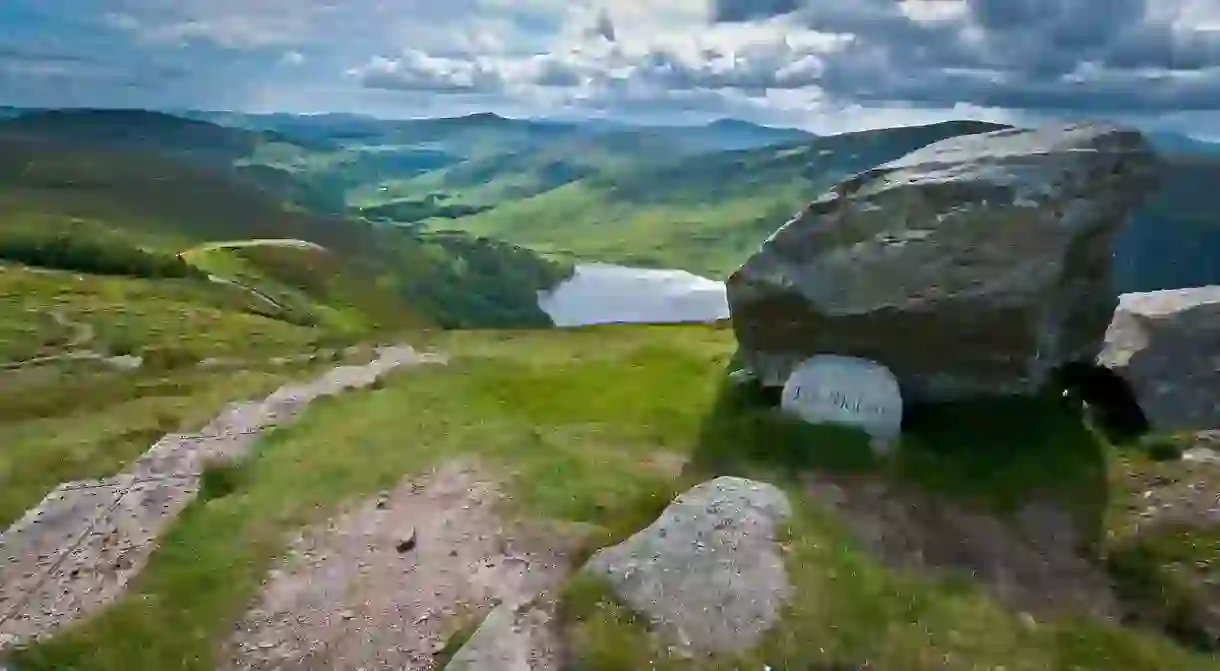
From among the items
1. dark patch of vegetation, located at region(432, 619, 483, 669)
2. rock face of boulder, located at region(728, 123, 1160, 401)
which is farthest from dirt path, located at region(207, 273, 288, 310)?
dark patch of vegetation, located at region(432, 619, 483, 669)

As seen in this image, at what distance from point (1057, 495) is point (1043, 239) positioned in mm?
8058

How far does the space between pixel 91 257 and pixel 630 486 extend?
137m

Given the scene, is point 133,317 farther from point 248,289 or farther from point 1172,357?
point 1172,357

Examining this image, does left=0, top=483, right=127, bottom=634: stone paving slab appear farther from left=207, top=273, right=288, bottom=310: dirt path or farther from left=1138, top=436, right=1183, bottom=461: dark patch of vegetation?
left=207, top=273, right=288, bottom=310: dirt path

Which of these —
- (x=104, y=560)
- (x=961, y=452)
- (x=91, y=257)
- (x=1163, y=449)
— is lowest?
(x=91, y=257)

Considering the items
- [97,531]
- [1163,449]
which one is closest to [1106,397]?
[1163,449]

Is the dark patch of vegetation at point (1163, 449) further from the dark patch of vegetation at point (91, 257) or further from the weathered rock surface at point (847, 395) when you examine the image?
the dark patch of vegetation at point (91, 257)

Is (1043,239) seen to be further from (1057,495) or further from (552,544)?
(552,544)

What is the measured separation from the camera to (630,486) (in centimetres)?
2559

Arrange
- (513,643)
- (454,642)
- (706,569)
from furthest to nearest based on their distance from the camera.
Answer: (706,569) → (454,642) → (513,643)

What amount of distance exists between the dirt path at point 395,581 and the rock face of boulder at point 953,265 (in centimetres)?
1242

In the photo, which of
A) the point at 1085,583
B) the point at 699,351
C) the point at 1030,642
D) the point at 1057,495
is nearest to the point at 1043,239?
the point at 1057,495

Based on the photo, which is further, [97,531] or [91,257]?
[91,257]

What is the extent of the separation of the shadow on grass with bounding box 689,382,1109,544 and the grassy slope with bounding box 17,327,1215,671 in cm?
7
